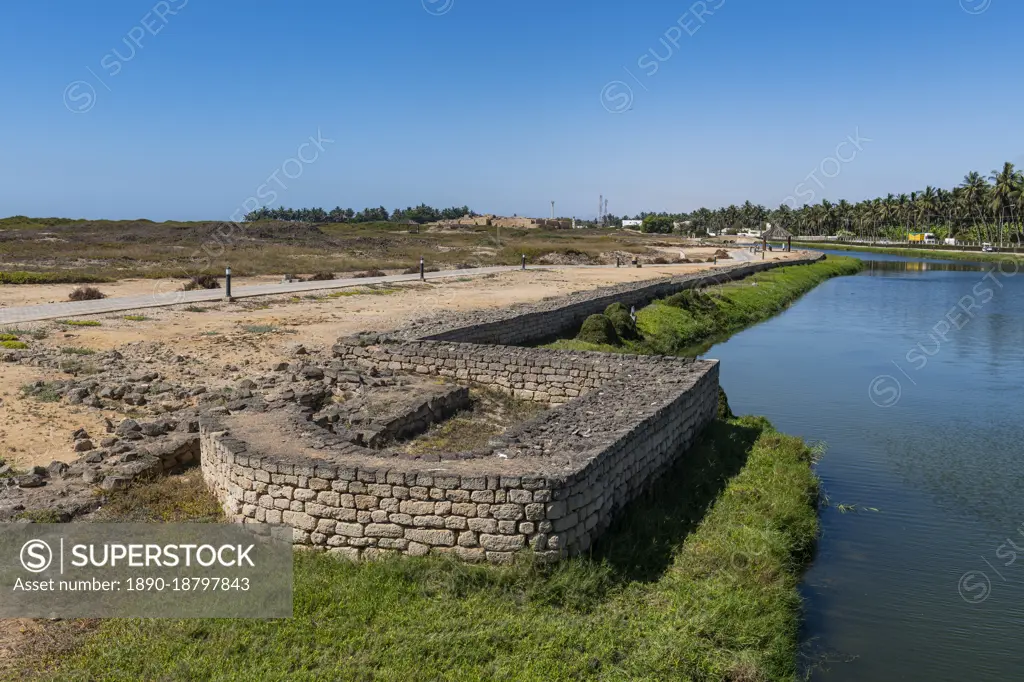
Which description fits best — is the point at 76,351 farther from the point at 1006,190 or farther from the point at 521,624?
the point at 1006,190

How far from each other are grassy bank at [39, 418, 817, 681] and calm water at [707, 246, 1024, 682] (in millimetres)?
825

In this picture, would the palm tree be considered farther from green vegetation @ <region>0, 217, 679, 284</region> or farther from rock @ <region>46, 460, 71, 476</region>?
rock @ <region>46, 460, 71, 476</region>

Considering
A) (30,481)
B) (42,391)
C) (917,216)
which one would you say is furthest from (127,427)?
(917,216)

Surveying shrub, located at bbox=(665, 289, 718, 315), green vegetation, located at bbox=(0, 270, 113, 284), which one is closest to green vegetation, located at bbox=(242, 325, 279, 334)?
green vegetation, located at bbox=(0, 270, 113, 284)

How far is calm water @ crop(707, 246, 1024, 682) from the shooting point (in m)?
7.91

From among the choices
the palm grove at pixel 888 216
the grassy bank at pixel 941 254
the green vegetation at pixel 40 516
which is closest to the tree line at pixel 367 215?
the palm grove at pixel 888 216

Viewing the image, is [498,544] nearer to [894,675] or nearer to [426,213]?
[894,675]

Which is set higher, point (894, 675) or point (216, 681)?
point (216, 681)

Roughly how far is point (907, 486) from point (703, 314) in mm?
18769

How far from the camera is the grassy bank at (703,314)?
2362 cm

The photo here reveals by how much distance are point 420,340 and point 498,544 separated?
9.41 m

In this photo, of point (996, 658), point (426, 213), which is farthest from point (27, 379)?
point (426, 213)

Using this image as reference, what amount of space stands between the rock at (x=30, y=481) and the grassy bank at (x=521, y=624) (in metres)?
3.14

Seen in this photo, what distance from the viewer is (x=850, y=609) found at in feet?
27.9
